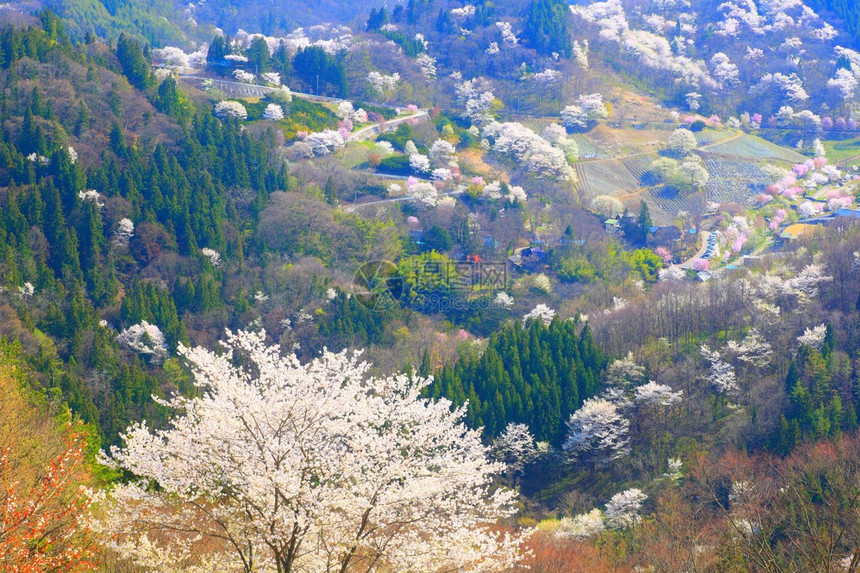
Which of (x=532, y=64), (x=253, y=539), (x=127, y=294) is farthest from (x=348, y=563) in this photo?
(x=532, y=64)

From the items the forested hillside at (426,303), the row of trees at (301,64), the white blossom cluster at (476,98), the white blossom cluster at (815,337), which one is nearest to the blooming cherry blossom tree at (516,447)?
the forested hillside at (426,303)

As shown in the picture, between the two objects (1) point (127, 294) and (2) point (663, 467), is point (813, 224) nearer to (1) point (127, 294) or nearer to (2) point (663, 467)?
(2) point (663, 467)

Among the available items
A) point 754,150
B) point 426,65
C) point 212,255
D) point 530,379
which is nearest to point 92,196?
point 212,255

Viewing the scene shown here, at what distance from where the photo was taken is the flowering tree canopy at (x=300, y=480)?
18297 mm

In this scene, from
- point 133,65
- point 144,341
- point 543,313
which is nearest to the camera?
point 144,341

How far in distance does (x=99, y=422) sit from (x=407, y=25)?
7159 cm

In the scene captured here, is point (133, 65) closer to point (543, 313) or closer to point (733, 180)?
point (543, 313)

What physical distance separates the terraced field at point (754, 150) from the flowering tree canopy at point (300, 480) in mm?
79168

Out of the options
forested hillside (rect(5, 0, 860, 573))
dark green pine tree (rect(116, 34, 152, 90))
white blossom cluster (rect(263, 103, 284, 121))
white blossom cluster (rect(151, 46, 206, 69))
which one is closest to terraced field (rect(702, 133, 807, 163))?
forested hillside (rect(5, 0, 860, 573))

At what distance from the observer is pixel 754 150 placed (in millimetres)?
95750

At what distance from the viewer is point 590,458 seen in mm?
43094

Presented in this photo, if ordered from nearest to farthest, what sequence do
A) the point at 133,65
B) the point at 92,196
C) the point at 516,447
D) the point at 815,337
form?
1. the point at 516,447
2. the point at 815,337
3. the point at 92,196
4. the point at 133,65

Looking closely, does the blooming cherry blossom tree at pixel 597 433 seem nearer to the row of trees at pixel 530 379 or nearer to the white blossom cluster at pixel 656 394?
the row of trees at pixel 530 379

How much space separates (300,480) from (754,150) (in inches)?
3328
